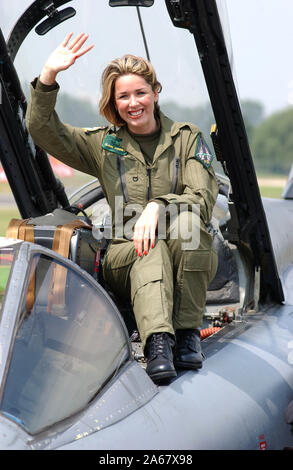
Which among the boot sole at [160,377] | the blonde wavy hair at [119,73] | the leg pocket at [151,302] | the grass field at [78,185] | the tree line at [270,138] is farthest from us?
the tree line at [270,138]

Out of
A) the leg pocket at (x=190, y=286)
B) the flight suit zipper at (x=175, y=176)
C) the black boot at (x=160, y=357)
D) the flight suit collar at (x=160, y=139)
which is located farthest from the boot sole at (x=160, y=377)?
the flight suit collar at (x=160, y=139)

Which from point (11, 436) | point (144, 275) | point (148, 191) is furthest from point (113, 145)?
point (11, 436)

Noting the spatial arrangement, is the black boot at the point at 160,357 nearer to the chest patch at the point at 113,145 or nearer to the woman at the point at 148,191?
the woman at the point at 148,191

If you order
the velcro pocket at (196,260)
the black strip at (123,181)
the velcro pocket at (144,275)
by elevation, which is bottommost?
the velcro pocket at (144,275)

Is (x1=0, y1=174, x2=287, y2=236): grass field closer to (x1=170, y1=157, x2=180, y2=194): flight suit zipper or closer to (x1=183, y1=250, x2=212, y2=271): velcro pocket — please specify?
(x1=170, y1=157, x2=180, y2=194): flight suit zipper

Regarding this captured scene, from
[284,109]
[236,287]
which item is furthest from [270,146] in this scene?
[236,287]

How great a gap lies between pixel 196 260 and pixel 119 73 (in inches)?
37.1

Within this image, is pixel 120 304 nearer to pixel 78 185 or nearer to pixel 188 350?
pixel 188 350

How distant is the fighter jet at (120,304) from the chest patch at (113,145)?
1.26 ft

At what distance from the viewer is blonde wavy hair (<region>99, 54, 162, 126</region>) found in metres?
2.93

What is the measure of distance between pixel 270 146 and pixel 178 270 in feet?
122

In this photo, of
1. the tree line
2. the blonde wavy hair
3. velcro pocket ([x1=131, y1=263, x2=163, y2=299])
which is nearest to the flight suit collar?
the blonde wavy hair

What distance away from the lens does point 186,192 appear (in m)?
2.91

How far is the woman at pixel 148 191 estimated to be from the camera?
2.59 meters
